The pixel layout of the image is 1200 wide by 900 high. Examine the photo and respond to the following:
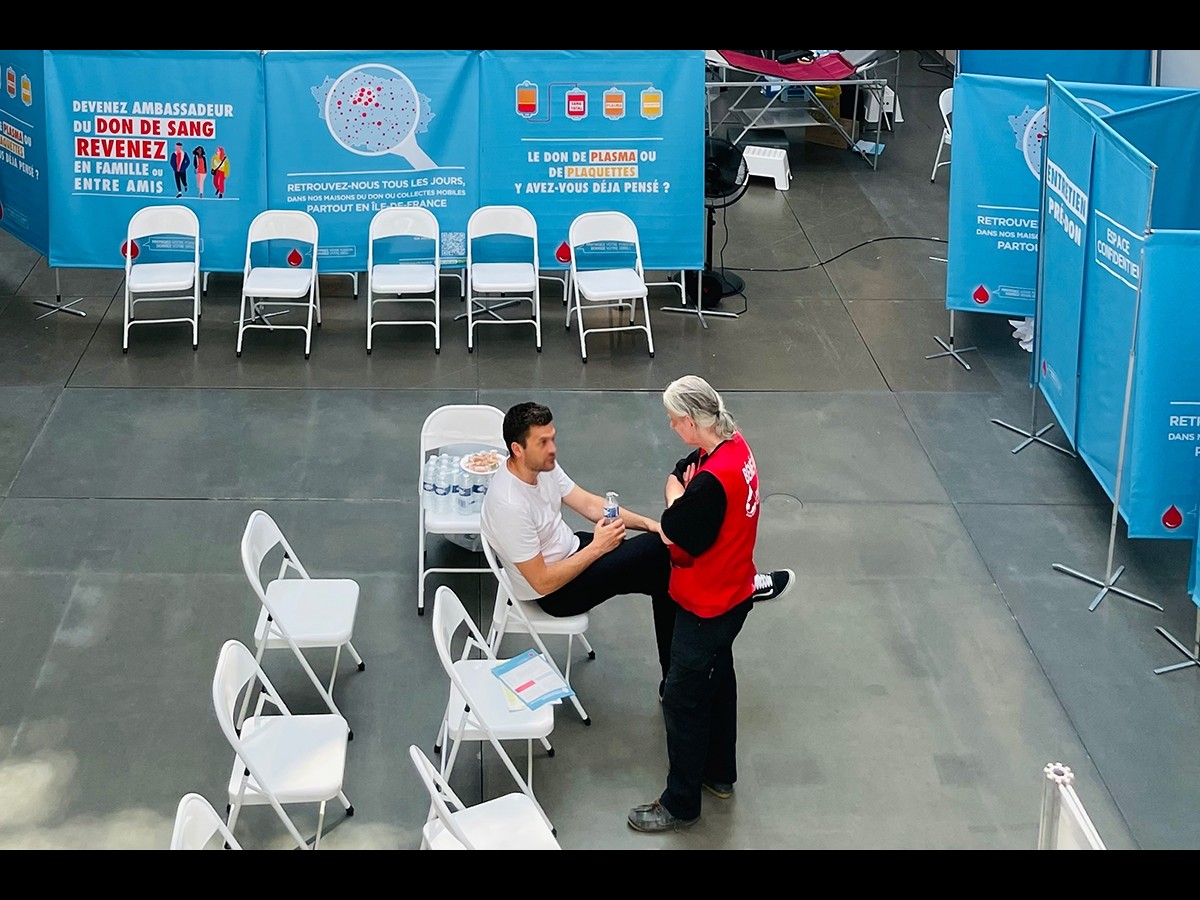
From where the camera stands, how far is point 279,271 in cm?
922

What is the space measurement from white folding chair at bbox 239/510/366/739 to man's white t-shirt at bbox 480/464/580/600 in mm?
776

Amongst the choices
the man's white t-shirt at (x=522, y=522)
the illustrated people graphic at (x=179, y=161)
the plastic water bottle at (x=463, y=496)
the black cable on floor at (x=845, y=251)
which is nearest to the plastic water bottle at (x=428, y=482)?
the plastic water bottle at (x=463, y=496)

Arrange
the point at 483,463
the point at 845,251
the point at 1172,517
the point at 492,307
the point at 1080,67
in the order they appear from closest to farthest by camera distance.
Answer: the point at 483,463, the point at 1172,517, the point at 492,307, the point at 1080,67, the point at 845,251

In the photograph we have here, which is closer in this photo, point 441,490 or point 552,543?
point 552,543

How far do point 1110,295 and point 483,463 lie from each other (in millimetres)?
3395

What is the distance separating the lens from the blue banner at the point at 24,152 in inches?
368

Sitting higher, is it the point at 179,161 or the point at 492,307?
the point at 179,161

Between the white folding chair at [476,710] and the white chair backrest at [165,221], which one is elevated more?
the white chair backrest at [165,221]

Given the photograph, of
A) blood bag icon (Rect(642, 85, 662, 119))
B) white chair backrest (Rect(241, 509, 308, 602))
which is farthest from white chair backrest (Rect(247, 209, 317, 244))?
white chair backrest (Rect(241, 509, 308, 602))

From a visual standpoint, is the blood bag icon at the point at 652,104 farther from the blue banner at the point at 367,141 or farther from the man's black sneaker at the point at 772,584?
the man's black sneaker at the point at 772,584

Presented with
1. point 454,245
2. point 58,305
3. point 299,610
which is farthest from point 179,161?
point 299,610

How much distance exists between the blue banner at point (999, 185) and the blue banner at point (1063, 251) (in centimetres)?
47

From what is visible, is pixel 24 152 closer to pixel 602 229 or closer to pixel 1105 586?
pixel 602 229

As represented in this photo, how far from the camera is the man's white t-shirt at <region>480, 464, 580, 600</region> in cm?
516
